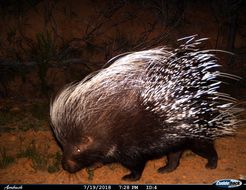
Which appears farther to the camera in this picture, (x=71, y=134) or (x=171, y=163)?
(x=171, y=163)

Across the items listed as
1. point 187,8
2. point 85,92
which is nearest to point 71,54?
point 187,8

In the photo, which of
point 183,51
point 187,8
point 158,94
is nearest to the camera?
point 158,94

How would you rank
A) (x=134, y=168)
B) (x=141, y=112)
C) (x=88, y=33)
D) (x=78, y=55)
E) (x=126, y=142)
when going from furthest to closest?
(x=88, y=33) → (x=78, y=55) → (x=134, y=168) → (x=126, y=142) → (x=141, y=112)

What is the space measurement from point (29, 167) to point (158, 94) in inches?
53.5

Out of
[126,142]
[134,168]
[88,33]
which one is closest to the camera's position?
[126,142]

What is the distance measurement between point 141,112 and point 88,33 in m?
4.75

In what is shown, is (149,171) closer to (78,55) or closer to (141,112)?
(141,112)

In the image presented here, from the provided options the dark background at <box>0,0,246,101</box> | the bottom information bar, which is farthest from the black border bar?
the dark background at <box>0,0,246,101</box>

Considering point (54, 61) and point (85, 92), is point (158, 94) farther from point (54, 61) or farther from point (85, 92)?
point (54, 61)

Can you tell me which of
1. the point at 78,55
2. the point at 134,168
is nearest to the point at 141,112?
the point at 134,168

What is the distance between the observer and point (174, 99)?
2.82 metres

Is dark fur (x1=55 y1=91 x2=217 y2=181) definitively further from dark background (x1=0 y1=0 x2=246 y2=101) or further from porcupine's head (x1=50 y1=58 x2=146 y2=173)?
dark background (x1=0 y1=0 x2=246 y2=101)

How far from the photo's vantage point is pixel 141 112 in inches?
115

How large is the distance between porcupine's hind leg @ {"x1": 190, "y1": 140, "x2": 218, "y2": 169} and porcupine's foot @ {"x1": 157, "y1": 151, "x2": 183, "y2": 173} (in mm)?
192
